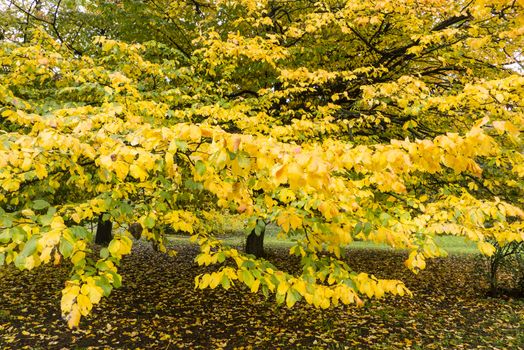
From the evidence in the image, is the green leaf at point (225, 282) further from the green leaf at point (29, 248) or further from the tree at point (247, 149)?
the green leaf at point (29, 248)

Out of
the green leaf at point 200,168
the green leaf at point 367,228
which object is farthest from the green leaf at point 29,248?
the green leaf at point 367,228

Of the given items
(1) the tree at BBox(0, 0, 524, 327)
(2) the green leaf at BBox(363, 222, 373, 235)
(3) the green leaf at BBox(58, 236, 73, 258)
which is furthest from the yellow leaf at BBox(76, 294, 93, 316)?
(2) the green leaf at BBox(363, 222, 373, 235)

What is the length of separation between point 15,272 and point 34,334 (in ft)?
17.5

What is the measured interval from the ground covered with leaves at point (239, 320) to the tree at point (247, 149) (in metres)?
1.68

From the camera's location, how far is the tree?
232 centimetres

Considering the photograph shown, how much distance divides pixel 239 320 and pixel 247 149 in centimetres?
589

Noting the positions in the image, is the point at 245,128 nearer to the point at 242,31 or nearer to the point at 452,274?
the point at 242,31

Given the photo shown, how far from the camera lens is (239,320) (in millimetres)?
7188

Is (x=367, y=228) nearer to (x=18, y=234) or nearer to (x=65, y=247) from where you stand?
(x=65, y=247)

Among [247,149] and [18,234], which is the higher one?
[247,149]

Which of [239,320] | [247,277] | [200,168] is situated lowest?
[239,320]

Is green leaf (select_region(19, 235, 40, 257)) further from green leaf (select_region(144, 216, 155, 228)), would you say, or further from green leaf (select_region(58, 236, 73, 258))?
green leaf (select_region(144, 216, 155, 228))

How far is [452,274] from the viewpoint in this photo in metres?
11.8

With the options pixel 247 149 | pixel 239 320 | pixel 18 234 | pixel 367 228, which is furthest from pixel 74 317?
pixel 239 320
